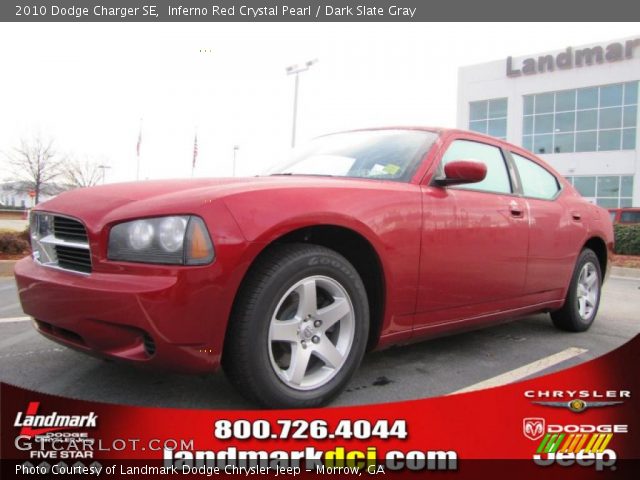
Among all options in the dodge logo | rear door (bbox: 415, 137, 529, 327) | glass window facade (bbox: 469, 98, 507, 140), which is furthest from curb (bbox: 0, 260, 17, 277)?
glass window facade (bbox: 469, 98, 507, 140)

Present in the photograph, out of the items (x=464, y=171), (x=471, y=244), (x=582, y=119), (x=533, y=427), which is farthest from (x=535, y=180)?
(x=582, y=119)

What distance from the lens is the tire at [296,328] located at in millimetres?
1941

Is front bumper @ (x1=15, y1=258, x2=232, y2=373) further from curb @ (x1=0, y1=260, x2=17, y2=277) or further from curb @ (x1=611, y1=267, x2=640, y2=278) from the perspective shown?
curb @ (x1=611, y1=267, x2=640, y2=278)

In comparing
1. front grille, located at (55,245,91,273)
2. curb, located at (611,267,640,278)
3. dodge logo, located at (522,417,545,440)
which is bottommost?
curb, located at (611,267,640,278)

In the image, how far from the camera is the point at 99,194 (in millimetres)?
2268

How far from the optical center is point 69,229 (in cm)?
218

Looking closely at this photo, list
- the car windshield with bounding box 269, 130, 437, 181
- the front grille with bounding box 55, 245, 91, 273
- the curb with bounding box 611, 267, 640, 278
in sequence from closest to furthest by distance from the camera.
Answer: the front grille with bounding box 55, 245, 91, 273
the car windshield with bounding box 269, 130, 437, 181
the curb with bounding box 611, 267, 640, 278

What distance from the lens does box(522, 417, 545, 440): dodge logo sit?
1.88 metres

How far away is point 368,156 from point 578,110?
26.2 metres

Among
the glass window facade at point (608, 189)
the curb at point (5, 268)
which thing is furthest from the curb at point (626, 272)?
the glass window facade at point (608, 189)

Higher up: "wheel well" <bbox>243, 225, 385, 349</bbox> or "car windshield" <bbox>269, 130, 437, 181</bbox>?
"car windshield" <bbox>269, 130, 437, 181</bbox>

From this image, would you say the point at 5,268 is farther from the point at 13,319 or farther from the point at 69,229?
the point at 69,229

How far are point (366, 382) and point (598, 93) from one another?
2696 centimetres

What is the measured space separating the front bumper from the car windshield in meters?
1.28
